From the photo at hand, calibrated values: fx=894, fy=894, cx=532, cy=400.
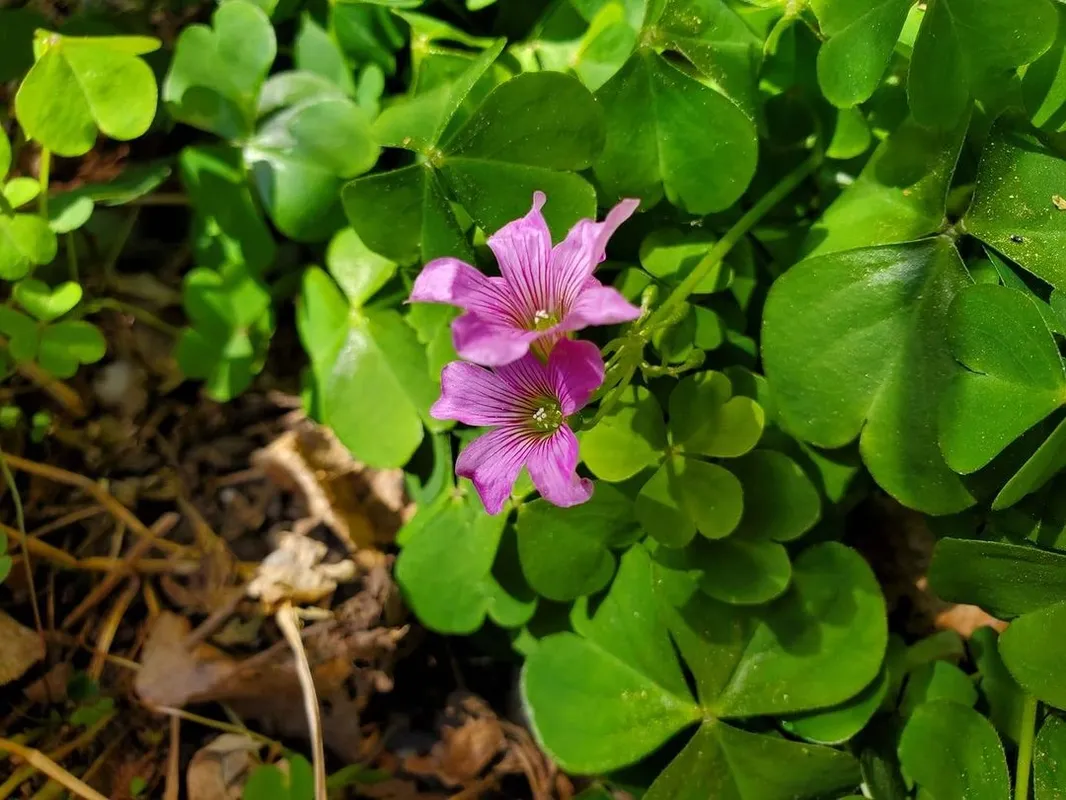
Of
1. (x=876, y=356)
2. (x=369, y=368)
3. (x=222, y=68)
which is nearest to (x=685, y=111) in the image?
(x=876, y=356)

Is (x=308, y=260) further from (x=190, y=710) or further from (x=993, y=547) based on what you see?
(x=993, y=547)

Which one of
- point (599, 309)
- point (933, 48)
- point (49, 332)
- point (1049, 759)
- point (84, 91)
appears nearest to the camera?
point (599, 309)

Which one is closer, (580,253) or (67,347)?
(580,253)

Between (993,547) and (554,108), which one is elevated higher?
(554,108)

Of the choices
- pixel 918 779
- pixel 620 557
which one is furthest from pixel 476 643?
pixel 918 779

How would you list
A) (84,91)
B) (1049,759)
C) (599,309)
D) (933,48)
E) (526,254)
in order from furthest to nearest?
(84,91) → (1049,759) → (933,48) → (526,254) → (599,309)

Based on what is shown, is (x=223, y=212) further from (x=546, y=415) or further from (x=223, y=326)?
(x=546, y=415)

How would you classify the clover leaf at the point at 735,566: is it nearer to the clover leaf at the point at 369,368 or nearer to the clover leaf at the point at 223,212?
the clover leaf at the point at 369,368
